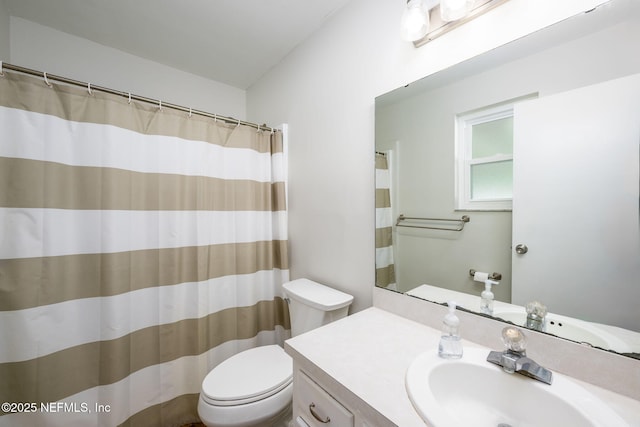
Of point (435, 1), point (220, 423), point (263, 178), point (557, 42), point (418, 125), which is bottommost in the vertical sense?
point (220, 423)

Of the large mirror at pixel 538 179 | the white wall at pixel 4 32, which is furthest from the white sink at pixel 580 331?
the white wall at pixel 4 32

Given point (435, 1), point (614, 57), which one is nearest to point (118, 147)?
point (435, 1)

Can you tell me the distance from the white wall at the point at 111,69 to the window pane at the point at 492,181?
79.6 inches

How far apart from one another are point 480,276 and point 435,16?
1.00m

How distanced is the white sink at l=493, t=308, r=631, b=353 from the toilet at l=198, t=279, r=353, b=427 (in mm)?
732

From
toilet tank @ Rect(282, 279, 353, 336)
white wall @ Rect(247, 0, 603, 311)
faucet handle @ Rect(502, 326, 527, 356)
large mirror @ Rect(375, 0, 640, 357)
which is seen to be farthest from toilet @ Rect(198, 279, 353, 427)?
faucet handle @ Rect(502, 326, 527, 356)

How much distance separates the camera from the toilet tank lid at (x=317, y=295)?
1.17 metres

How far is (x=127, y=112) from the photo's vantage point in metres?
1.24

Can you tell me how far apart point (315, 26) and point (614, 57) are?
4.39 ft

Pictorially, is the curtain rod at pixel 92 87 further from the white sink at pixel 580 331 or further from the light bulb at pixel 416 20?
the white sink at pixel 580 331

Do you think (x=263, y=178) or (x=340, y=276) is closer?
(x=340, y=276)

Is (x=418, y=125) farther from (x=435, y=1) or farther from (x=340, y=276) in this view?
(x=340, y=276)

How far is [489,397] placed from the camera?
66cm

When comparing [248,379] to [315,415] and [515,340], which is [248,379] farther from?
[515,340]
